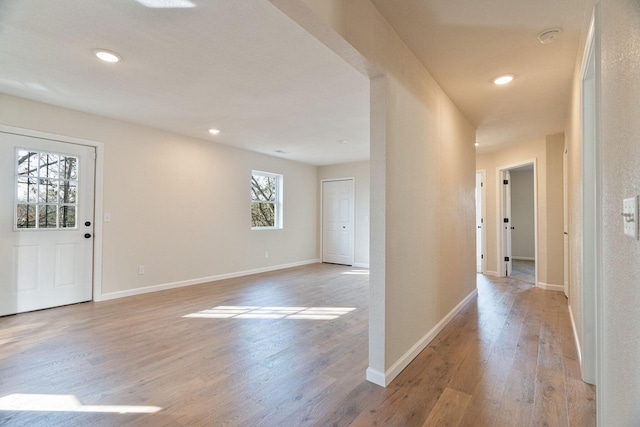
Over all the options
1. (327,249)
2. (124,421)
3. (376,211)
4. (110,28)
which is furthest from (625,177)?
(327,249)

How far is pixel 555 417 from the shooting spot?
5.42ft

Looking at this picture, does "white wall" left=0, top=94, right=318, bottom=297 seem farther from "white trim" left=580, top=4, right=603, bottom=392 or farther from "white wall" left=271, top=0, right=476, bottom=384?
"white trim" left=580, top=4, right=603, bottom=392

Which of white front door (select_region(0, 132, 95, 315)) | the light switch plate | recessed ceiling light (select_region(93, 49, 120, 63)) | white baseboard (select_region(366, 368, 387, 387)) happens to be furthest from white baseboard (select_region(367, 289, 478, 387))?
white front door (select_region(0, 132, 95, 315))

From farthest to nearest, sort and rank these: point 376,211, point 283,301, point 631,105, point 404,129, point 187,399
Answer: point 283,301, point 404,129, point 376,211, point 187,399, point 631,105

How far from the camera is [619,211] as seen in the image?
0.98 metres

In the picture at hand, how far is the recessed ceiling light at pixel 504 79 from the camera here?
2.69m

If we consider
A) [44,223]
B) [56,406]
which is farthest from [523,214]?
[44,223]

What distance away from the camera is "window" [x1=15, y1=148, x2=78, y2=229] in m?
3.43

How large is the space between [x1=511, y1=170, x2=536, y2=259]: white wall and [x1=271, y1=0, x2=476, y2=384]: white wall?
616cm

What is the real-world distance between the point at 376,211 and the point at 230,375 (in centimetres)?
149

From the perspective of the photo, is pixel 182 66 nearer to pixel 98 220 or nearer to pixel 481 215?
pixel 98 220

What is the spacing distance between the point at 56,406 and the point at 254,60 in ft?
8.61

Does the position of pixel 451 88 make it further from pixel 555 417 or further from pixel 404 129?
pixel 555 417

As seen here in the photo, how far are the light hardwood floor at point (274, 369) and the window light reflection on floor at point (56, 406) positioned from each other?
0.01 meters
